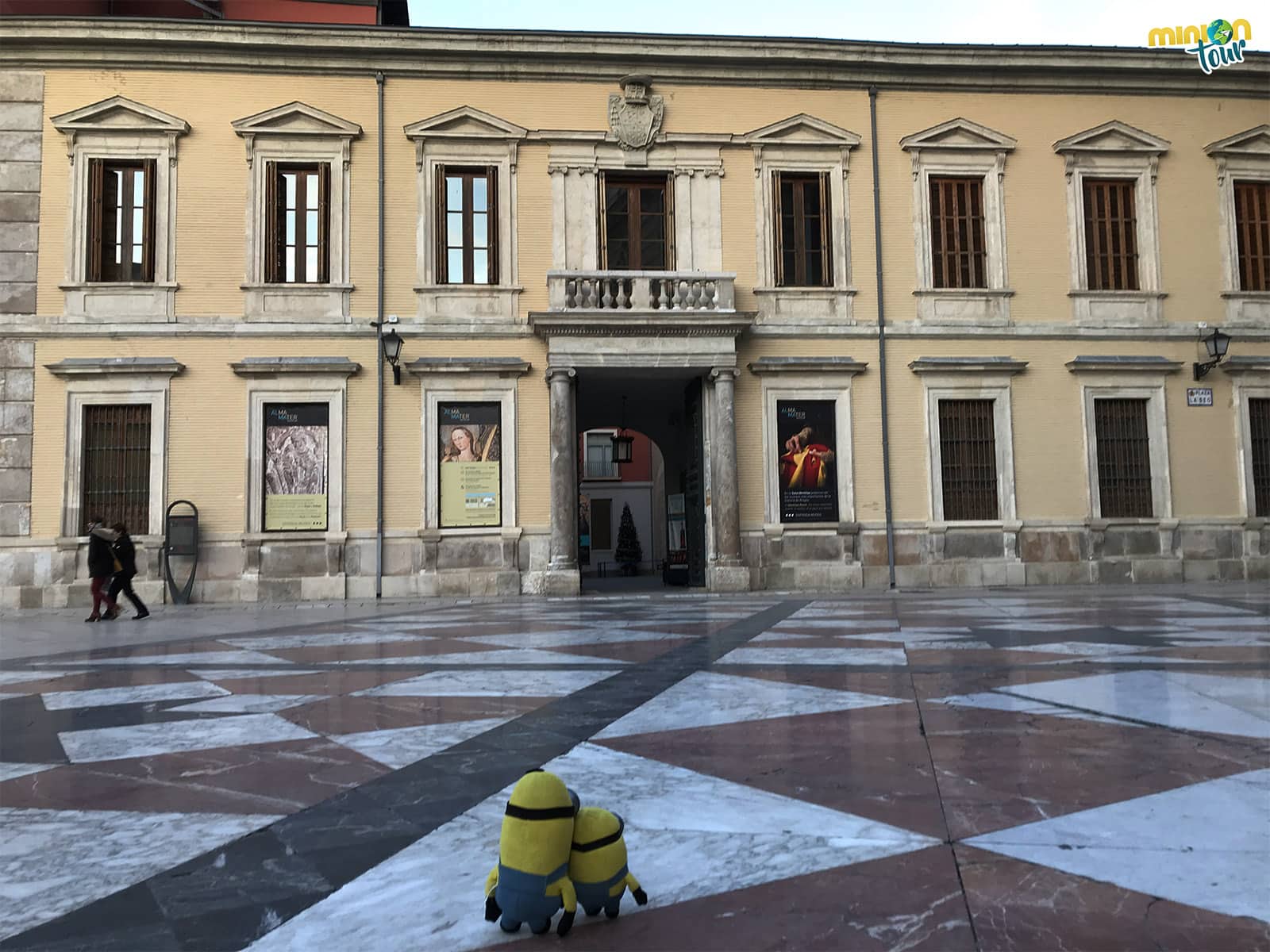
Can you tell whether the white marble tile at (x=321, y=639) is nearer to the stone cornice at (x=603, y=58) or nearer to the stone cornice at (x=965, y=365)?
the stone cornice at (x=965, y=365)

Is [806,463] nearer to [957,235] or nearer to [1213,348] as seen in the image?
[957,235]

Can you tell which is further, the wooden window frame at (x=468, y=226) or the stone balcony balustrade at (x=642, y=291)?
the wooden window frame at (x=468, y=226)

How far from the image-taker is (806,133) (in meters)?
16.8

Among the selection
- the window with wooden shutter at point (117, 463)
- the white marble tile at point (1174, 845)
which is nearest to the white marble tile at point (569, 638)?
the white marble tile at point (1174, 845)

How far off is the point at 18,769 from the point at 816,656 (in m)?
4.29

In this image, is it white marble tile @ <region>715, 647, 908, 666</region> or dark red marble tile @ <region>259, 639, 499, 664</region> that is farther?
dark red marble tile @ <region>259, 639, 499, 664</region>

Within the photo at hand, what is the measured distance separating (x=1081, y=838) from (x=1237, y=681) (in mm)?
3074

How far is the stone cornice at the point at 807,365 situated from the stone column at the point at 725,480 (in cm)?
63

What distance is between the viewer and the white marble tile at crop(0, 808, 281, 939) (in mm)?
2055

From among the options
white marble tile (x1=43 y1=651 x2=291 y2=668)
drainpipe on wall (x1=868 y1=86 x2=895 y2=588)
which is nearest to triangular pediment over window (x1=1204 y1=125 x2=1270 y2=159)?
drainpipe on wall (x1=868 y1=86 x2=895 y2=588)

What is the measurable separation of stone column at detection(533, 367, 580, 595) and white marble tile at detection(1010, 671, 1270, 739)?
1076 cm

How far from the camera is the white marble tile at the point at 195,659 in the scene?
657 centimetres

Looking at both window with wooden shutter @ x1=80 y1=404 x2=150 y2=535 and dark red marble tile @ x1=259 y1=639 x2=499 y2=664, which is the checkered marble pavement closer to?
dark red marble tile @ x1=259 y1=639 x2=499 y2=664

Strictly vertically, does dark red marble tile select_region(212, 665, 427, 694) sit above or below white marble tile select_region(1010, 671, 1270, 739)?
below
